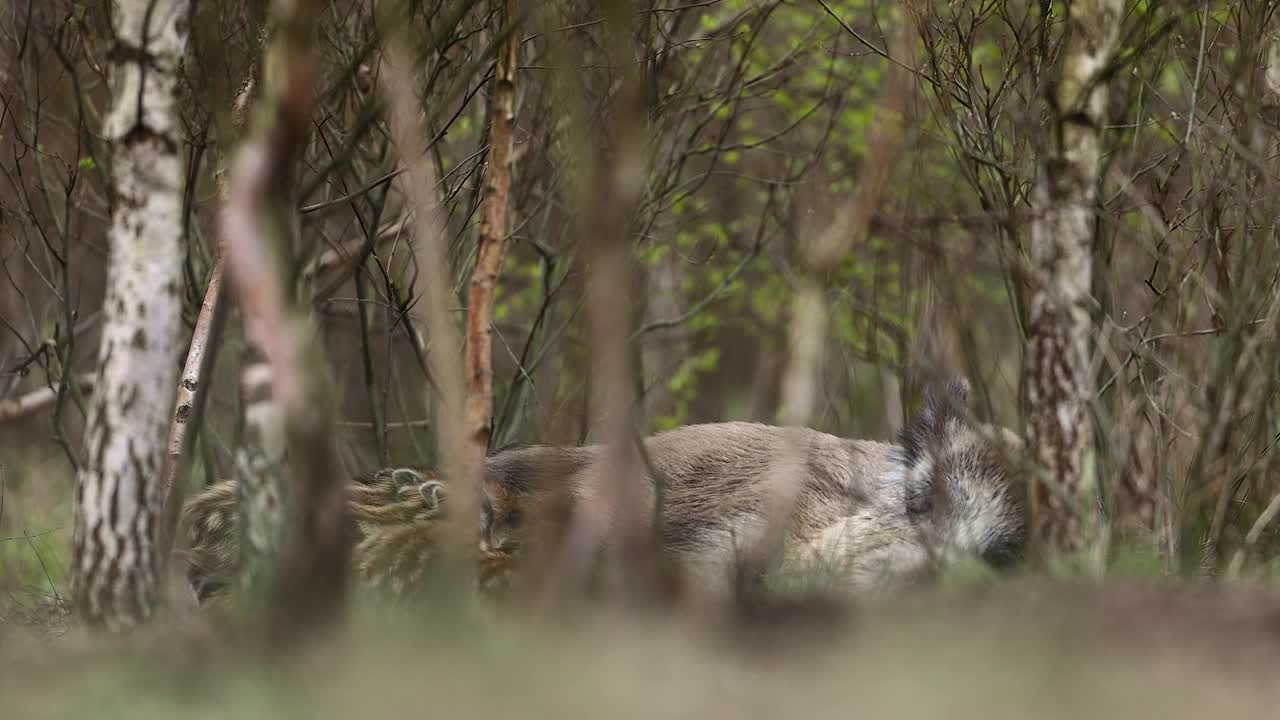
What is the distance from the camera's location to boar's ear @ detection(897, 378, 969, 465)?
6328mm

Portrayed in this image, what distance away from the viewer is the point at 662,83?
935 cm

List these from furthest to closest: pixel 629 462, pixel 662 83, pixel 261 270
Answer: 1. pixel 662 83
2. pixel 629 462
3. pixel 261 270

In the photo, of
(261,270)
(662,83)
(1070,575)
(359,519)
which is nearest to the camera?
(261,270)

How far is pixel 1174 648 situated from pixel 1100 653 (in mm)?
217

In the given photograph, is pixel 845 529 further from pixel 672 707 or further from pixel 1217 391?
pixel 672 707

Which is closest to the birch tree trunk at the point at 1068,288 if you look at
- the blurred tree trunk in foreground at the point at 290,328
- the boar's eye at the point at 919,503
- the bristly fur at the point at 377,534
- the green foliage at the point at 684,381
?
the boar's eye at the point at 919,503

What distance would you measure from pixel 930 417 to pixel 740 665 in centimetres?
316

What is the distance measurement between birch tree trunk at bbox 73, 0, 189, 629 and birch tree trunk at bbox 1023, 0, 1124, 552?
10.4ft

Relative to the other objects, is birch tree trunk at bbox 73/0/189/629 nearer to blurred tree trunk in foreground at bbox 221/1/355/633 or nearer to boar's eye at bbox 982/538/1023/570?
blurred tree trunk in foreground at bbox 221/1/355/633

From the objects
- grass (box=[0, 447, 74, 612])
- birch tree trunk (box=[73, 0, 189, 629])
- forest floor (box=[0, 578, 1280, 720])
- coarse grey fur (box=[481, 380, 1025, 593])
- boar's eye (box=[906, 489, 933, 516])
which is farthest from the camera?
grass (box=[0, 447, 74, 612])

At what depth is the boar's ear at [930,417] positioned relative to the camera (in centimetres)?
633

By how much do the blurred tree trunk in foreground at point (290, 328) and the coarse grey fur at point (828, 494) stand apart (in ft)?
6.72

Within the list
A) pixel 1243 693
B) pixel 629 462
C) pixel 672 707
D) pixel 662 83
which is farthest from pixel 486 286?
pixel 662 83

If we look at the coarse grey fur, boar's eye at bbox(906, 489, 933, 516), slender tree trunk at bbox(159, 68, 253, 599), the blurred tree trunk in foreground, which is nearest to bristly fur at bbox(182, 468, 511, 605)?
slender tree trunk at bbox(159, 68, 253, 599)
